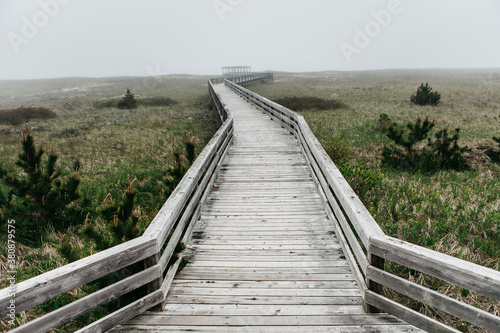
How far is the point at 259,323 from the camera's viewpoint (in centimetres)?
288

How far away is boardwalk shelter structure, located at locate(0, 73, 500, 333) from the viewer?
7.50ft

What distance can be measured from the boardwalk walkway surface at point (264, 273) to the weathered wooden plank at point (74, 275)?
0.71m

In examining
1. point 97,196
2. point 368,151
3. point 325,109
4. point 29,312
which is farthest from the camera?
point 325,109

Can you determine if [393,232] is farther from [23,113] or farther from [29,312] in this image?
[23,113]

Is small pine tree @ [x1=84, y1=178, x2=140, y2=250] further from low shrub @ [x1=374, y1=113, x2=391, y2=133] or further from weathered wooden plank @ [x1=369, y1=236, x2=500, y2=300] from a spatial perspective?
low shrub @ [x1=374, y1=113, x2=391, y2=133]

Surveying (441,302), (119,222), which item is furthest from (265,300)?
(119,222)

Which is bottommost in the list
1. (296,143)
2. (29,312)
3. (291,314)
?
(29,312)

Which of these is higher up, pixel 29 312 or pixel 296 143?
pixel 296 143

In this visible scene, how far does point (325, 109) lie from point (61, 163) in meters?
15.7

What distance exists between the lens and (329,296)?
3248 mm

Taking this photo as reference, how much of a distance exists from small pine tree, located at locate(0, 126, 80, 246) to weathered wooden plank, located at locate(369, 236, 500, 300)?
16.4 feet

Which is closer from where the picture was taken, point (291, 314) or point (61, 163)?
point (291, 314)

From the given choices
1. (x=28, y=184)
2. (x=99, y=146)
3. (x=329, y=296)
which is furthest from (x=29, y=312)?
(x=99, y=146)

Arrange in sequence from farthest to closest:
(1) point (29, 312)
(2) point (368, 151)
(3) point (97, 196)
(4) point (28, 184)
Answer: (2) point (368, 151) → (3) point (97, 196) → (4) point (28, 184) → (1) point (29, 312)
